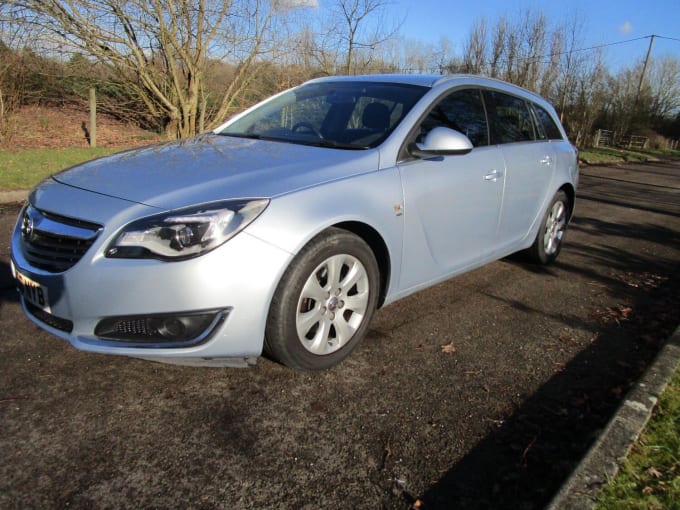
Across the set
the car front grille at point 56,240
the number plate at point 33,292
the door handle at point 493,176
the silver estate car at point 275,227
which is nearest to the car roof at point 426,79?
the silver estate car at point 275,227

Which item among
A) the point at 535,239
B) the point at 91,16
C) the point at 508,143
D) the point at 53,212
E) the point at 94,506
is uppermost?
the point at 91,16

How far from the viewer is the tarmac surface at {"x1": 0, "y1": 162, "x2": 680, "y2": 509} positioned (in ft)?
6.63

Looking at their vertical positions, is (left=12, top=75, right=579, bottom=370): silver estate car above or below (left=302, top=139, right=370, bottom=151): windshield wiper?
below

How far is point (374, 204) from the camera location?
9.65ft

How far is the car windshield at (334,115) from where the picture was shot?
132 inches

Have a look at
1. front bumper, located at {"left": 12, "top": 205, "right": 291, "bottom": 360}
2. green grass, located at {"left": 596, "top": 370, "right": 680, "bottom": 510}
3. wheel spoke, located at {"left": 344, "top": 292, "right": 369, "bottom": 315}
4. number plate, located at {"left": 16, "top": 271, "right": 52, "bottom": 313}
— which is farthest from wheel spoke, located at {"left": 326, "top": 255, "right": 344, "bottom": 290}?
green grass, located at {"left": 596, "top": 370, "right": 680, "bottom": 510}

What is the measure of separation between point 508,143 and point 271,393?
2.81 m

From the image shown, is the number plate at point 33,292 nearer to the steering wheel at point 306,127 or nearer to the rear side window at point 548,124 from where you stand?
the steering wheel at point 306,127

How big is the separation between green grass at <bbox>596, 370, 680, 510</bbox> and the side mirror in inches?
68.7

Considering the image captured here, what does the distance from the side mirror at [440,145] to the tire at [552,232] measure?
78.4 inches

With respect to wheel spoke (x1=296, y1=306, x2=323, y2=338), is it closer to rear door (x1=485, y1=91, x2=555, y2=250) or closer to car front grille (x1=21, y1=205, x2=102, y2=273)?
car front grille (x1=21, y1=205, x2=102, y2=273)

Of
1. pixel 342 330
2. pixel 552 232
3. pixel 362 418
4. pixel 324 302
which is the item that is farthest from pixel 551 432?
pixel 552 232

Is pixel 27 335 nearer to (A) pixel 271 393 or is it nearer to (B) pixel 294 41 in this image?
(A) pixel 271 393

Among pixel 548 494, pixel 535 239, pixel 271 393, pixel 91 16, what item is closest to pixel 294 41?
pixel 91 16
